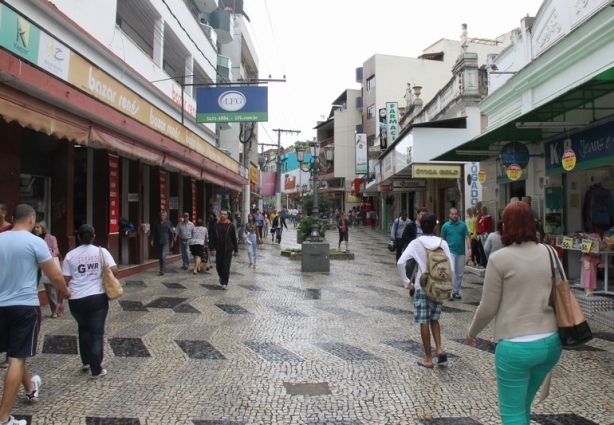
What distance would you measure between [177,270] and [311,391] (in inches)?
364

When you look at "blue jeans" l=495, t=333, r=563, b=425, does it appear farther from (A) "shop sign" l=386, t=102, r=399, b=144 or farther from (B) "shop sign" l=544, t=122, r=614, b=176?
(A) "shop sign" l=386, t=102, r=399, b=144

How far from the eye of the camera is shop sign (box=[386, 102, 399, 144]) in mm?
27797

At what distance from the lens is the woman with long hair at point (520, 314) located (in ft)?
8.89

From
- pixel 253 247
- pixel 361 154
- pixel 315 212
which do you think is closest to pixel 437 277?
pixel 253 247

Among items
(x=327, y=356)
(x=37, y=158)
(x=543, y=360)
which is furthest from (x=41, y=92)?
(x=543, y=360)

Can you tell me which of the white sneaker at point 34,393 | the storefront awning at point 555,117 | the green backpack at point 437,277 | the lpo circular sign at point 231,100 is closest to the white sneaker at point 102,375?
the white sneaker at point 34,393

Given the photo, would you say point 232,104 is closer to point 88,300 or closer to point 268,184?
point 88,300

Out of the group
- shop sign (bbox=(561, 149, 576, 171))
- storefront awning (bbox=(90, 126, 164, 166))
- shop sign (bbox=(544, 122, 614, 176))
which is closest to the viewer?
storefront awning (bbox=(90, 126, 164, 166))

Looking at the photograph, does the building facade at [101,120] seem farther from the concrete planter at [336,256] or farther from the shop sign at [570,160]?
the shop sign at [570,160]

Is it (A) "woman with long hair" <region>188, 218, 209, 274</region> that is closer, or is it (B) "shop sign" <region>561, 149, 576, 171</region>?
(B) "shop sign" <region>561, 149, 576, 171</region>

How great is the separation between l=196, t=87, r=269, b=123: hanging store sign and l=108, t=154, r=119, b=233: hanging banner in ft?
12.6

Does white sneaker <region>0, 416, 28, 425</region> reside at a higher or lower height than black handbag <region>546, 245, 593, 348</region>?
lower

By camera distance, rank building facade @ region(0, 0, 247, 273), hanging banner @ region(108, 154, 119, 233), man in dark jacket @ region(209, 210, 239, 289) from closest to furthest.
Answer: building facade @ region(0, 0, 247, 273)
man in dark jacket @ region(209, 210, 239, 289)
hanging banner @ region(108, 154, 119, 233)

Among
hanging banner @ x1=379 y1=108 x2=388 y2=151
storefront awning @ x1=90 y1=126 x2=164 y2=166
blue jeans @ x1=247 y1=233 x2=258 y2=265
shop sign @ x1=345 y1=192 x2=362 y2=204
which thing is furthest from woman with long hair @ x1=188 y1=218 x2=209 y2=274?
shop sign @ x1=345 y1=192 x2=362 y2=204
